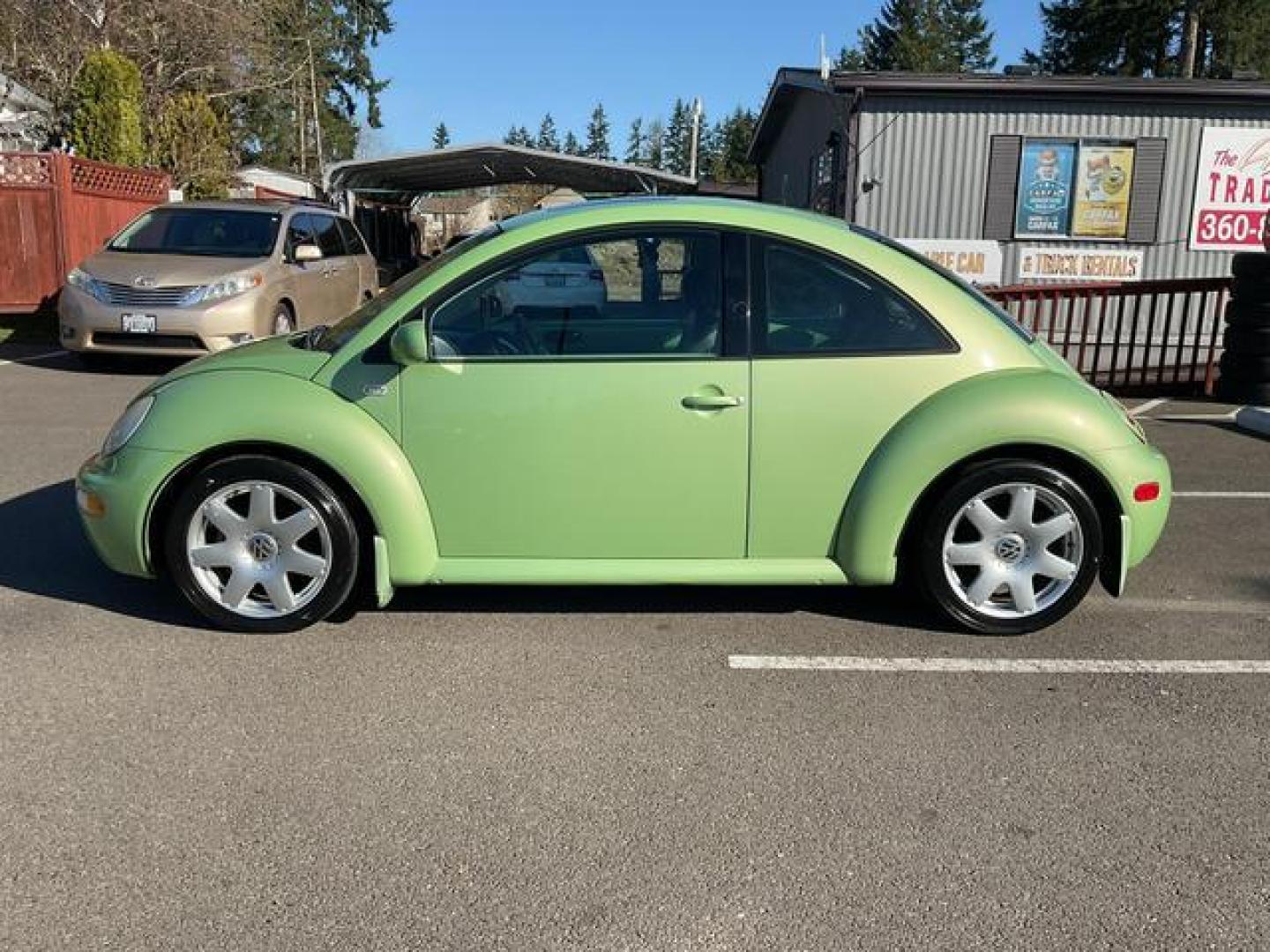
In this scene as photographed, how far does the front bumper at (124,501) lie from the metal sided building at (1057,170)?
1185cm

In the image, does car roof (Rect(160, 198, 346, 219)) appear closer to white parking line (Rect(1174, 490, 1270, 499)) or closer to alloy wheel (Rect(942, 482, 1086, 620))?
white parking line (Rect(1174, 490, 1270, 499))

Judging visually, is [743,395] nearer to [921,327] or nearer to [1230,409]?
[921,327]

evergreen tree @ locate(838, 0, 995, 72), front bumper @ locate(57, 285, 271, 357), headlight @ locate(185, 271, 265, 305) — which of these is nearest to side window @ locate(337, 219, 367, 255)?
headlight @ locate(185, 271, 265, 305)

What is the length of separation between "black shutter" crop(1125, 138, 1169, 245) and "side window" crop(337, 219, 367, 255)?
10.1m

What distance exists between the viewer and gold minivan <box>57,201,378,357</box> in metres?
9.97

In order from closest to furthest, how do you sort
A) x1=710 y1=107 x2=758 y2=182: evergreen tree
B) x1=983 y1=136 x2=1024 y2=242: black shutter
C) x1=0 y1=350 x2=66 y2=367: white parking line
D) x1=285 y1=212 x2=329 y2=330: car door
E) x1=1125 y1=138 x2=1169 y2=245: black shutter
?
1. x1=285 y1=212 x2=329 y2=330: car door
2. x1=0 y1=350 x2=66 y2=367: white parking line
3. x1=983 y1=136 x2=1024 y2=242: black shutter
4. x1=1125 y1=138 x2=1169 y2=245: black shutter
5. x1=710 y1=107 x2=758 y2=182: evergreen tree

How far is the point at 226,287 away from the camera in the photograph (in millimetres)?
10117

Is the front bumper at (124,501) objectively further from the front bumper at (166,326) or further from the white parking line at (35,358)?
the white parking line at (35,358)

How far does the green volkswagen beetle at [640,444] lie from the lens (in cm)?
396

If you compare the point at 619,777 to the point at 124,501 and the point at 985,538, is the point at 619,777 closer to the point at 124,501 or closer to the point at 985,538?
the point at 985,538

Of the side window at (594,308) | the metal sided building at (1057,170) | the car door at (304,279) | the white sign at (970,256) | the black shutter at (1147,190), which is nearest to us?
the side window at (594,308)

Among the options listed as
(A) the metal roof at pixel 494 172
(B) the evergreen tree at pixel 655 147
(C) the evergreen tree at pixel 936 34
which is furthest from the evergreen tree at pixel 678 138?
(A) the metal roof at pixel 494 172

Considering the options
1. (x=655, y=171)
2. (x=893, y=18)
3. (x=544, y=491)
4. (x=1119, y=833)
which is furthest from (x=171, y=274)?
(x=893, y=18)

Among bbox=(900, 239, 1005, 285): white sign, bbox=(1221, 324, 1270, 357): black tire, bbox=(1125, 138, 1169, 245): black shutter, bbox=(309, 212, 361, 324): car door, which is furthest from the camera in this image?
bbox=(900, 239, 1005, 285): white sign
